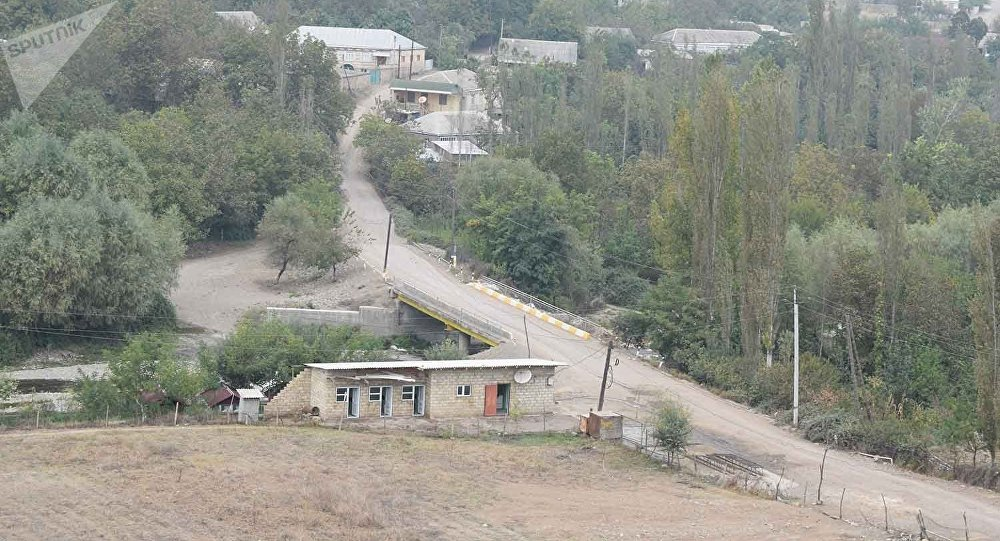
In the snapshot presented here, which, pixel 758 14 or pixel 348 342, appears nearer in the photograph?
pixel 348 342

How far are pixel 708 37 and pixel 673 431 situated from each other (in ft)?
348

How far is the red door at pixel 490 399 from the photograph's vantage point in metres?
35.3

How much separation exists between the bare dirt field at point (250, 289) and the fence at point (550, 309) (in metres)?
4.31

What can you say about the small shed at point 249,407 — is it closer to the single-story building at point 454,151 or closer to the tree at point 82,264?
the tree at point 82,264

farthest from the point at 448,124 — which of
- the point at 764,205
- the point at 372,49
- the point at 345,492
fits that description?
the point at 345,492

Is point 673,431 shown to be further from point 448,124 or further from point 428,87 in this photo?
point 428,87

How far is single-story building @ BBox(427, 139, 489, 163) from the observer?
2867 inches

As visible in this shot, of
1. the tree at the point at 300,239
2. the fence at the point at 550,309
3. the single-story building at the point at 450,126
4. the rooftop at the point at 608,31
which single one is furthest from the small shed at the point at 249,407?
the rooftop at the point at 608,31

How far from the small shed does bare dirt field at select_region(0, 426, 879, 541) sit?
1131mm

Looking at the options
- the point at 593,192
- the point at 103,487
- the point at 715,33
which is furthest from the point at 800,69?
the point at 103,487

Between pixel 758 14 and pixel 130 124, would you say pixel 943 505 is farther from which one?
pixel 758 14

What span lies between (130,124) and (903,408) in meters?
35.7

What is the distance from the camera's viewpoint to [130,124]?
59312 mm

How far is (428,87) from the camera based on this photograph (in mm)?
89250
